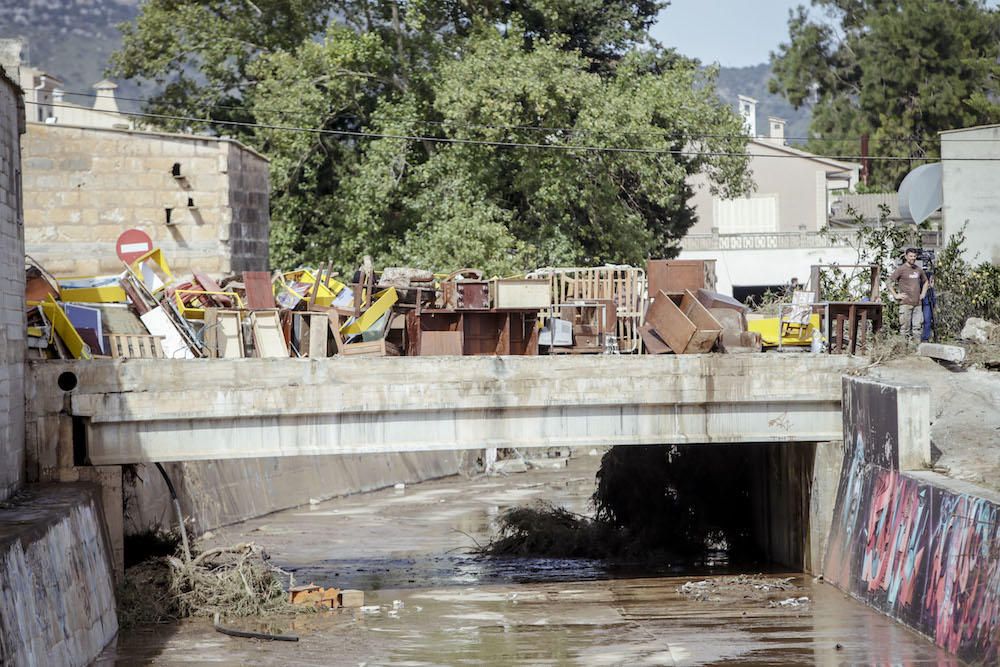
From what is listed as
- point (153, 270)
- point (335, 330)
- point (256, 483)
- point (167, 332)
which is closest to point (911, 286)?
point (335, 330)

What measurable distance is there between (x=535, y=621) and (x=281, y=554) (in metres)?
8.22

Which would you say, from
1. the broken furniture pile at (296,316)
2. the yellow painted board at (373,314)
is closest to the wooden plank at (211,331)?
the broken furniture pile at (296,316)

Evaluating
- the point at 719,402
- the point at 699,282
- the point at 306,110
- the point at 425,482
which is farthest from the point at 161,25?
the point at 719,402

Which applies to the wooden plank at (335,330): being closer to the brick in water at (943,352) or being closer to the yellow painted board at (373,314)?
the yellow painted board at (373,314)

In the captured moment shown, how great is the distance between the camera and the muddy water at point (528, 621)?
1788cm

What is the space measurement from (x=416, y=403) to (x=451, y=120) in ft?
54.2

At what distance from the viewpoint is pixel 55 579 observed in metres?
15.3

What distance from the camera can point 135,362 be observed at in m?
20.3

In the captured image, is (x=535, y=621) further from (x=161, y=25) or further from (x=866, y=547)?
(x=161, y=25)

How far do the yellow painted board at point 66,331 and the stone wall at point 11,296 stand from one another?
1.63 metres

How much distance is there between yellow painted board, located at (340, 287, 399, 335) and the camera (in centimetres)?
2398

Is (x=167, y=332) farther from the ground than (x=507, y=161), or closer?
closer

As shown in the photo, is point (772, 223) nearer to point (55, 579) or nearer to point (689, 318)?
point (689, 318)

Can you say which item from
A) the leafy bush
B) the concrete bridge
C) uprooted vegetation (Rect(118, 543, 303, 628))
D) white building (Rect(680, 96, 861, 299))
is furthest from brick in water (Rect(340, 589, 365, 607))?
white building (Rect(680, 96, 861, 299))
